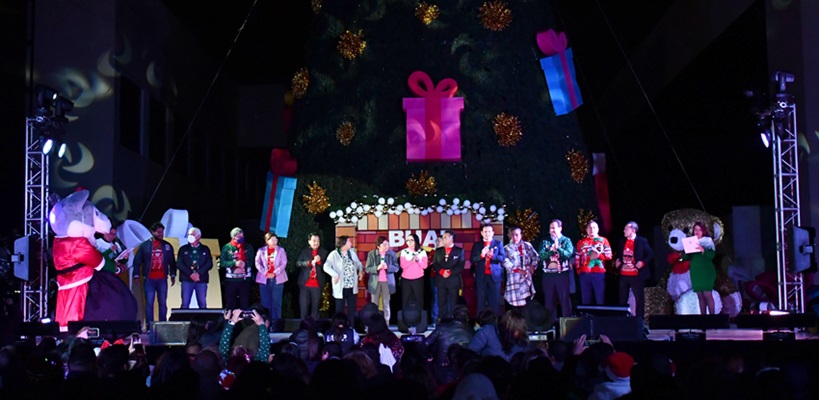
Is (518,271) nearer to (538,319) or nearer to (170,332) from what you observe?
(538,319)

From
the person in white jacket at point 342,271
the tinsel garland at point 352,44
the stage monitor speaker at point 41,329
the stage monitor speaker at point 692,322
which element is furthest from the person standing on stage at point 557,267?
the stage monitor speaker at point 41,329

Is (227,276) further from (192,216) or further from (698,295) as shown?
(192,216)

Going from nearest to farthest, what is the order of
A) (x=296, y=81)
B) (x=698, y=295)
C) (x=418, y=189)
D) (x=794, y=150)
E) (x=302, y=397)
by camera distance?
1. (x=302, y=397)
2. (x=698, y=295)
3. (x=794, y=150)
4. (x=418, y=189)
5. (x=296, y=81)

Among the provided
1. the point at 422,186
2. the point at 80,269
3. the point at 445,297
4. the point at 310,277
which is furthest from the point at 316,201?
the point at 80,269

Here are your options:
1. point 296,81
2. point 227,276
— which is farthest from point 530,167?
point 227,276

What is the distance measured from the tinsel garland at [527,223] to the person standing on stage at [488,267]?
249 cm

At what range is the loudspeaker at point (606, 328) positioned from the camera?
1270 cm

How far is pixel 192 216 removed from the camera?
2623cm

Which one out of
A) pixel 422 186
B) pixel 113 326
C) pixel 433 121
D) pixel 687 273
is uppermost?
pixel 433 121

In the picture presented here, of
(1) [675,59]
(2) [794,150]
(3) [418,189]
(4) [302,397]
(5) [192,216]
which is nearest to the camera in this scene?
(4) [302,397]

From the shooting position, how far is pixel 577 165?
20078mm

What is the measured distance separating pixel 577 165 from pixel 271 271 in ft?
20.3

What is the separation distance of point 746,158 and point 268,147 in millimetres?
13356

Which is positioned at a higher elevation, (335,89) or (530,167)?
(335,89)
